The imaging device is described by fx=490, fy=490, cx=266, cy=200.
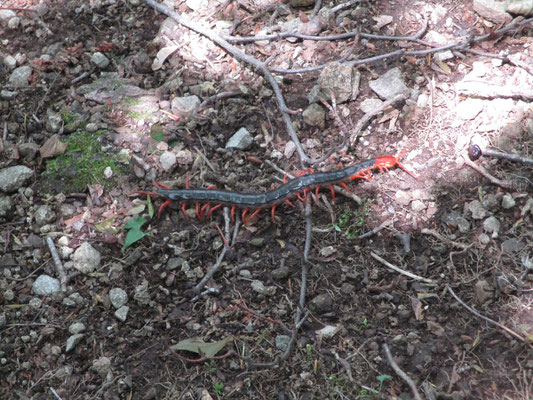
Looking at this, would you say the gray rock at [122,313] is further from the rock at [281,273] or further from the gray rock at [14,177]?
the gray rock at [14,177]

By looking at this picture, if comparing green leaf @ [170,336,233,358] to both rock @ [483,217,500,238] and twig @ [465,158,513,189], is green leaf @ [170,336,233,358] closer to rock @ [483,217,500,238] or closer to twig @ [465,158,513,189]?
rock @ [483,217,500,238]

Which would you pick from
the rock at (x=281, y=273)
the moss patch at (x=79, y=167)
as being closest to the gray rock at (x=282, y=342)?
the rock at (x=281, y=273)

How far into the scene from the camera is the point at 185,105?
5234 millimetres

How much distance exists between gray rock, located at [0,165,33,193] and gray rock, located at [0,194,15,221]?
13 cm

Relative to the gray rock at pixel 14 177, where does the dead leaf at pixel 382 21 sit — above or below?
above

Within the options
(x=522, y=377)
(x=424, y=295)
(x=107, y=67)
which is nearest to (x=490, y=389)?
(x=522, y=377)

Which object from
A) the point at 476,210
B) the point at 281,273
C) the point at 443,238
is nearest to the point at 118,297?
the point at 281,273

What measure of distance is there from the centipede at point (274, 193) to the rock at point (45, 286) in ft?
3.65

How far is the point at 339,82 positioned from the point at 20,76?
12.0ft

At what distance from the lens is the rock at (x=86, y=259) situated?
442cm

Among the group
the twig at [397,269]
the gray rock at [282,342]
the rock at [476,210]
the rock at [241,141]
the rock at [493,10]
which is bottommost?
the gray rock at [282,342]

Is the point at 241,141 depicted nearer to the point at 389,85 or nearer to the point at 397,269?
the point at 389,85

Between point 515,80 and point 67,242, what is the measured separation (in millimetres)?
4611

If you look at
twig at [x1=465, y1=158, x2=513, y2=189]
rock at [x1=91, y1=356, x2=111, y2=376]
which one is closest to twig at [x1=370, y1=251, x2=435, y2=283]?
twig at [x1=465, y1=158, x2=513, y2=189]
